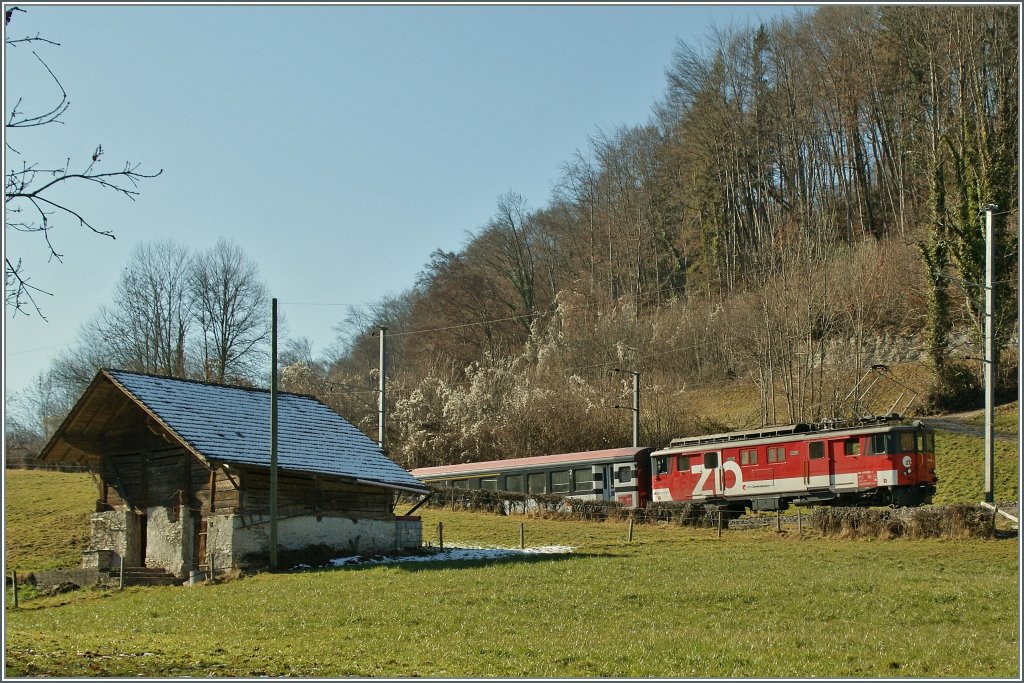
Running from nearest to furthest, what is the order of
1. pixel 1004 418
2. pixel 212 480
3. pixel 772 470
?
1. pixel 212 480
2. pixel 772 470
3. pixel 1004 418

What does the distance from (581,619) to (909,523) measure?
51.6 ft

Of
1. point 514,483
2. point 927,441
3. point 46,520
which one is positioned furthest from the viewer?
point 514,483

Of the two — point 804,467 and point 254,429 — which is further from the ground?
point 254,429

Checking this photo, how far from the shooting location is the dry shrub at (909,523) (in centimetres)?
2908

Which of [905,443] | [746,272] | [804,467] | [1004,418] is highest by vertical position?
[746,272]

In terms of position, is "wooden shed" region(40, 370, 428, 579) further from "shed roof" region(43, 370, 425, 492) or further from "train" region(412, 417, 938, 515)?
"train" region(412, 417, 938, 515)

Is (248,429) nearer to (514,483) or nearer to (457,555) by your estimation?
(457,555)

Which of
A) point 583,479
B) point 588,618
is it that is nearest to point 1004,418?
point 583,479

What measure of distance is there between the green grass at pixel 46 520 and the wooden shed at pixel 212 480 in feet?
8.36

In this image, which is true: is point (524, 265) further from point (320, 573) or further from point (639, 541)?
point (320, 573)

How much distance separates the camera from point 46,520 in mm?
38469

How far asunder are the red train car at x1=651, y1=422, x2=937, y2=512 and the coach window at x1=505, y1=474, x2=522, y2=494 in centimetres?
826

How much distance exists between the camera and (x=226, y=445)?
28469 millimetres

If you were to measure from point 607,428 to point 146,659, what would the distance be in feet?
144
